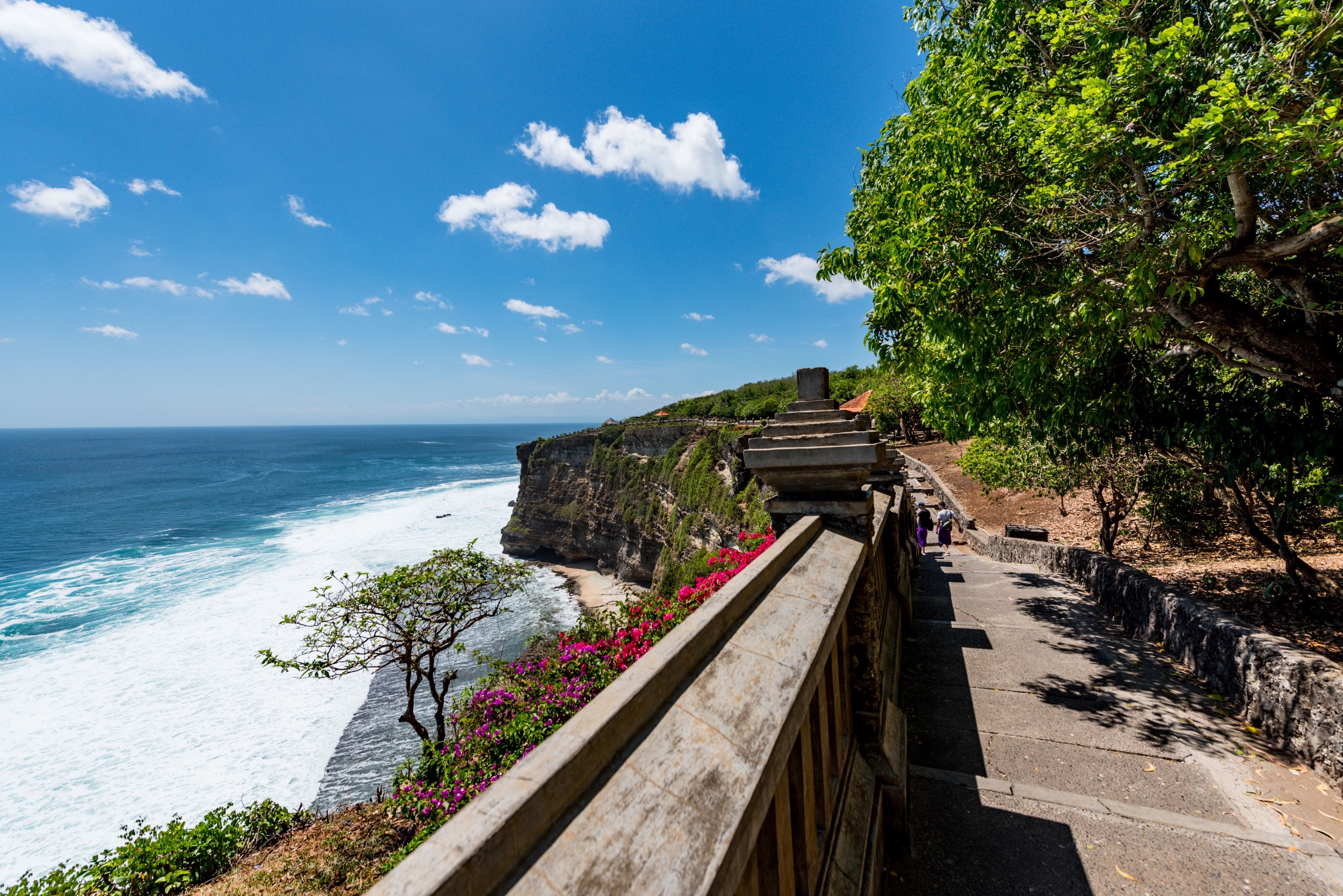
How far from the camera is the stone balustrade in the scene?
1103 mm

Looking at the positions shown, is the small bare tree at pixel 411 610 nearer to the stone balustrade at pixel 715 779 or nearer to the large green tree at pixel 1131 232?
the stone balustrade at pixel 715 779

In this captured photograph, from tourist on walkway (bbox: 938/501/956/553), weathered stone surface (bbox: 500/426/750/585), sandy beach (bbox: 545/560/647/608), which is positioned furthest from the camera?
weathered stone surface (bbox: 500/426/750/585)

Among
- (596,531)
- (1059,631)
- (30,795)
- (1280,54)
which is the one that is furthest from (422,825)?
(596,531)

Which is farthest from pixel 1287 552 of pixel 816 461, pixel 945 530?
pixel 945 530

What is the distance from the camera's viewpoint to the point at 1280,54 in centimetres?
411

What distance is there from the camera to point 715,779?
144cm

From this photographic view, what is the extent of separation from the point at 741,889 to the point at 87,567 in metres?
65.8

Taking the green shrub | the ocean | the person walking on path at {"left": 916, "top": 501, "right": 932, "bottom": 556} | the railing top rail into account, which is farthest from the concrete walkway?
the ocean

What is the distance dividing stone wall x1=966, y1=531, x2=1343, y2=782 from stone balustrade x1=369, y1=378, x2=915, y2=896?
3959 mm

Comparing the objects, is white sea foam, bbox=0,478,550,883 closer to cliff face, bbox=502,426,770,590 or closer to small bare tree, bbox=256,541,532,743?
small bare tree, bbox=256,541,532,743

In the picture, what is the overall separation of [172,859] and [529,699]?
570 centimetres

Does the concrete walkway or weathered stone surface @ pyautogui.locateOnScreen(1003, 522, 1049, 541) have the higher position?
weathered stone surface @ pyautogui.locateOnScreen(1003, 522, 1049, 541)

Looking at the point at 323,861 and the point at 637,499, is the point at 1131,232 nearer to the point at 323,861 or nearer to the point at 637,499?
the point at 323,861

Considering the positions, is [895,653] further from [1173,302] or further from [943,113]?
[943,113]
